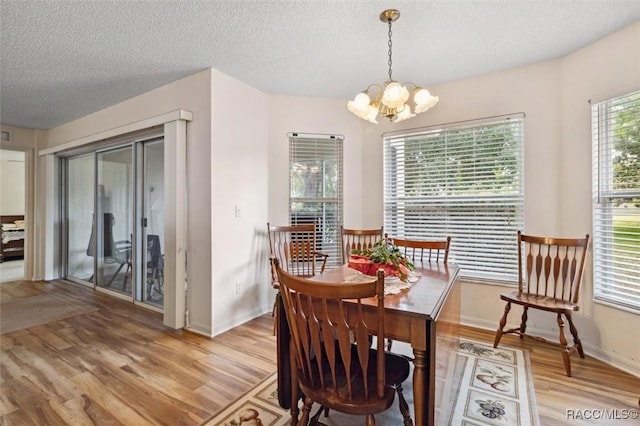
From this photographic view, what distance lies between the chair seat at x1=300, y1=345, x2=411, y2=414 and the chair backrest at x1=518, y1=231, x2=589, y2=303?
1.73m

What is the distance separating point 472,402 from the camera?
1849 mm

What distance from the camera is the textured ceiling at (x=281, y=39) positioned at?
1987mm

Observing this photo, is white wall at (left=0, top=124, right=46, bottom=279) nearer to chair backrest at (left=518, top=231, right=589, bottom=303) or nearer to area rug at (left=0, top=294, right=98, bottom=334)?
area rug at (left=0, top=294, right=98, bottom=334)

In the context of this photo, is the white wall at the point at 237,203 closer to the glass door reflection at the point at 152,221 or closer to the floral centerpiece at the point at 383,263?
the glass door reflection at the point at 152,221

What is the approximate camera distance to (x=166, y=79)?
9.98 feet

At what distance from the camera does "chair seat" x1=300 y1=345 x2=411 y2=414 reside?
118 centimetres

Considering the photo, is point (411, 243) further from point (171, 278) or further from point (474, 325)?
point (171, 278)

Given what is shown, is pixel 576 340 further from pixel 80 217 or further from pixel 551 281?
pixel 80 217

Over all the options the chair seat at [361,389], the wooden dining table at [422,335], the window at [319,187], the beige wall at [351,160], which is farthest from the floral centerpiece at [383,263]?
the window at [319,187]

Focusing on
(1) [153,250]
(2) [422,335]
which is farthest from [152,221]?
(2) [422,335]

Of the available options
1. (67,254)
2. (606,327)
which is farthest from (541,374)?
(67,254)

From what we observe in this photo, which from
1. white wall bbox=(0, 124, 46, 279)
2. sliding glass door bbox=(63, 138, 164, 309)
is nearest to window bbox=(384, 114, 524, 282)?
sliding glass door bbox=(63, 138, 164, 309)

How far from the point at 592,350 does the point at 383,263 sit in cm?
208

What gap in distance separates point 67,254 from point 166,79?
12.2ft
